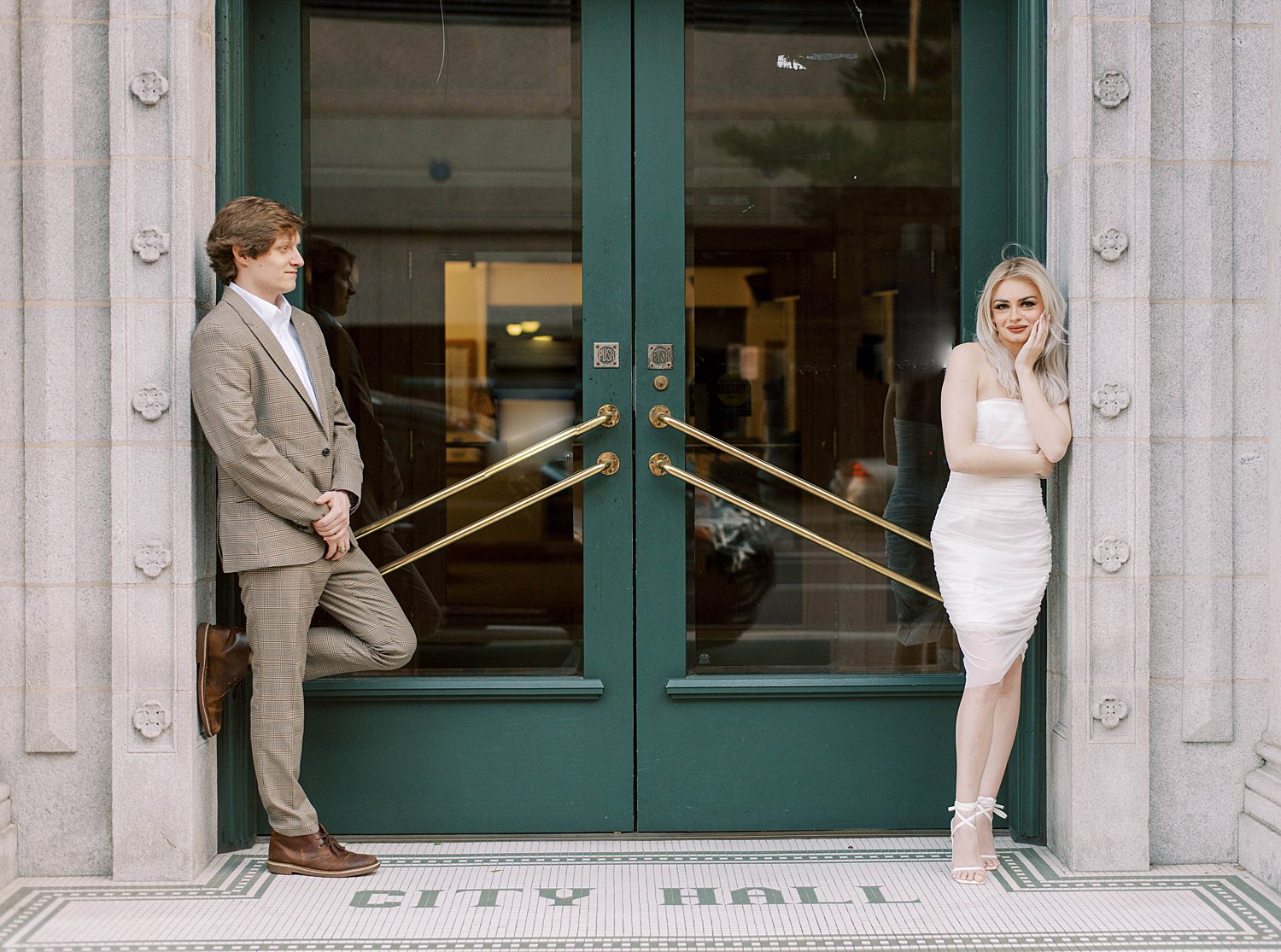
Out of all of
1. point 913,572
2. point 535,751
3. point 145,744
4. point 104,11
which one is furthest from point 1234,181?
point 145,744

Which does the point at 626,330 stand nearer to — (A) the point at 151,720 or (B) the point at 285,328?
(B) the point at 285,328

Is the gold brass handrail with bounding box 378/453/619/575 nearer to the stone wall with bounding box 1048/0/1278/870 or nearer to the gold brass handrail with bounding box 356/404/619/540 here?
the gold brass handrail with bounding box 356/404/619/540

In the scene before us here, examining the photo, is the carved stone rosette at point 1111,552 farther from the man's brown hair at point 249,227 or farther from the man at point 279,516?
the man's brown hair at point 249,227

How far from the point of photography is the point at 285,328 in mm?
3873

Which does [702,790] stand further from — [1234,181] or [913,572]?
[1234,181]

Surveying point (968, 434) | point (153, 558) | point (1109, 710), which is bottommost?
point (1109, 710)

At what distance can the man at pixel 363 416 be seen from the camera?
14.1ft

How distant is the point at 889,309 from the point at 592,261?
1.03m

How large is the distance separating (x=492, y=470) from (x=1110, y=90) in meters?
2.33

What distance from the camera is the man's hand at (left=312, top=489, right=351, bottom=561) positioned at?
3.80 meters

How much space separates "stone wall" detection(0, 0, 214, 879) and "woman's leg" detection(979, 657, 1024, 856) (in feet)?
8.12

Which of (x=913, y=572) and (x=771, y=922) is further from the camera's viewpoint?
(x=913, y=572)

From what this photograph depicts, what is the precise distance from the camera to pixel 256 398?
12.4 ft

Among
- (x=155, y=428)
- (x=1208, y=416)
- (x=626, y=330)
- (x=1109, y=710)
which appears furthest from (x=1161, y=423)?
(x=155, y=428)
